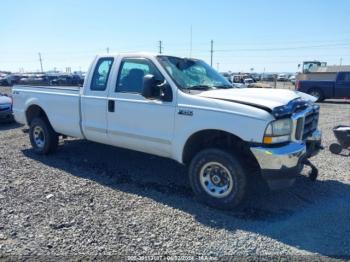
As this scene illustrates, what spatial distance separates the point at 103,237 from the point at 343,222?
280 centimetres

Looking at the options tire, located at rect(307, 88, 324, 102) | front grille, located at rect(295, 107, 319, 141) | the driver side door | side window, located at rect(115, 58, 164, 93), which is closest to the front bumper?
front grille, located at rect(295, 107, 319, 141)

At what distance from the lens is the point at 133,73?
572cm

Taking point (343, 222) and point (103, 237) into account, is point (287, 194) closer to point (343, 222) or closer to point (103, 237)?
point (343, 222)

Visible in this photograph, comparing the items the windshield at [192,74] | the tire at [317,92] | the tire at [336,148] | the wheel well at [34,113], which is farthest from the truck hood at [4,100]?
the tire at [317,92]

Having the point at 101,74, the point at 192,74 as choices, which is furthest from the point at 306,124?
the point at 101,74

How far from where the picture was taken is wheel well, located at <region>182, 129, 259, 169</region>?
4730mm

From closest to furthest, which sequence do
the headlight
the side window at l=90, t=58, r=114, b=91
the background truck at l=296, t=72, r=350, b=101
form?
the headlight < the side window at l=90, t=58, r=114, b=91 < the background truck at l=296, t=72, r=350, b=101

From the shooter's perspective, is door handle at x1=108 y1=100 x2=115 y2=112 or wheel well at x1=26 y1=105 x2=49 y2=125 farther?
wheel well at x1=26 y1=105 x2=49 y2=125

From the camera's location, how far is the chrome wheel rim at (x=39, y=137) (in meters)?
7.51

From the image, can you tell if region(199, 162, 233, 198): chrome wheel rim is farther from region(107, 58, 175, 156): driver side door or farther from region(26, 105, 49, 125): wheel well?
region(26, 105, 49, 125): wheel well

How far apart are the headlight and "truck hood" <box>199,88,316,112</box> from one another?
0.20 m

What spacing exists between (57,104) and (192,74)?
9.30ft

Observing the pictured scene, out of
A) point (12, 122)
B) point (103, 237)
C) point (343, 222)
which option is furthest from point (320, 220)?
point (12, 122)

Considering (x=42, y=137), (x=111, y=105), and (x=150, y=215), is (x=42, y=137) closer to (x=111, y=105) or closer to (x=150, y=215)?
(x=111, y=105)
